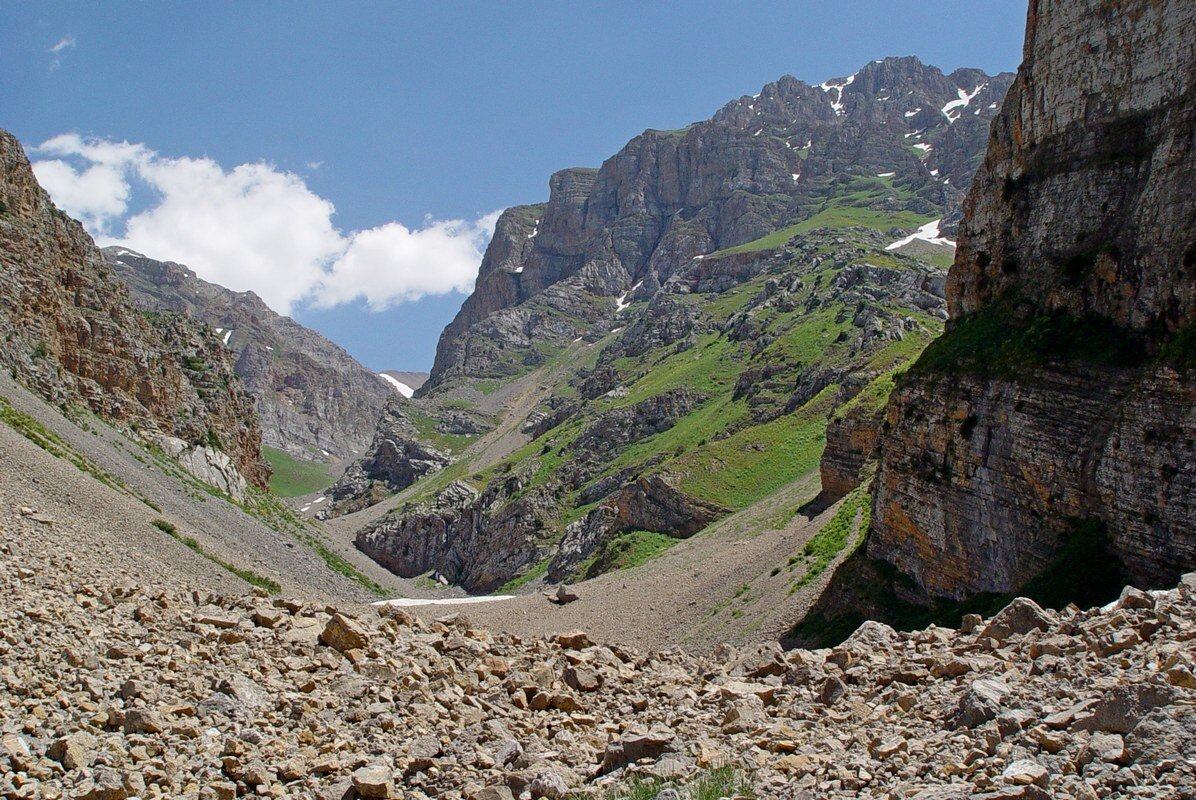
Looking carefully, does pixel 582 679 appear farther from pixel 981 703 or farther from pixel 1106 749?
pixel 1106 749

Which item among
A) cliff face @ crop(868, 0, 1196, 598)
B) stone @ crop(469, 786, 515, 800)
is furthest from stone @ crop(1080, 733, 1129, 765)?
cliff face @ crop(868, 0, 1196, 598)

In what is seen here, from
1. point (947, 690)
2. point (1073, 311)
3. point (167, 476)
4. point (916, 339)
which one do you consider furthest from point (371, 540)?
point (947, 690)

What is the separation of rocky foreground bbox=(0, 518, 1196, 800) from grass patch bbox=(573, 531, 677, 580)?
5455 cm

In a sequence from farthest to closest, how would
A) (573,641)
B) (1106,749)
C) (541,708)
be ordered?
(573,641) → (541,708) → (1106,749)

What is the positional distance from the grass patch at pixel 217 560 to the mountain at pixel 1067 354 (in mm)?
29406

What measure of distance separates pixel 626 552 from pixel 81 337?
157ft

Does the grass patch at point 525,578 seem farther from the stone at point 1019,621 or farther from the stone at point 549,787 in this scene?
the stone at point 549,787

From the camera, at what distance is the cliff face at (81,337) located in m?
63.5

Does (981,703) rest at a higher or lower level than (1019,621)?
lower

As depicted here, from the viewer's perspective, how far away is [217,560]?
4384cm

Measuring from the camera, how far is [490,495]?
115 meters

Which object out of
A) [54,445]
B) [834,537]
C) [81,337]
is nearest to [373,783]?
[834,537]

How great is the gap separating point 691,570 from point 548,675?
39483 millimetres

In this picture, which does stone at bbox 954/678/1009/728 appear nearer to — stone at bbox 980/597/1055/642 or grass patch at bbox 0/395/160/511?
stone at bbox 980/597/1055/642
